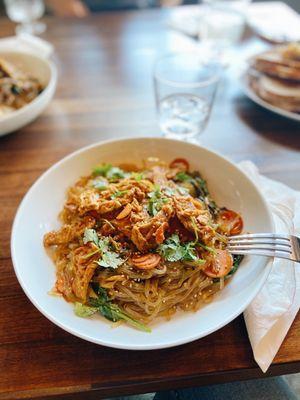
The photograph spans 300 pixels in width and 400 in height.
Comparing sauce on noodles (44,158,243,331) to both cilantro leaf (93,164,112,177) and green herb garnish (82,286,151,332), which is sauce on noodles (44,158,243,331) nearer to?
green herb garnish (82,286,151,332)

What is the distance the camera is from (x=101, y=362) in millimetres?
1143

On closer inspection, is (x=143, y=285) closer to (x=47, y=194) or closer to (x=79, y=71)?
(x=47, y=194)

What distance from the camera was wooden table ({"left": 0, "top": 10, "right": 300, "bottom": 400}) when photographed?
1.12 meters

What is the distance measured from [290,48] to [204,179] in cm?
133

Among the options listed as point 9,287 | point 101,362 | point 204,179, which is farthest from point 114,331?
point 204,179

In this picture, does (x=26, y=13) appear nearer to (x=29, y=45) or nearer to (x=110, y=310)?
(x=29, y=45)

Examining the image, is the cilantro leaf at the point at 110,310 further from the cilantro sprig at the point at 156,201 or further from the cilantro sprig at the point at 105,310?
the cilantro sprig at the point at 156,201

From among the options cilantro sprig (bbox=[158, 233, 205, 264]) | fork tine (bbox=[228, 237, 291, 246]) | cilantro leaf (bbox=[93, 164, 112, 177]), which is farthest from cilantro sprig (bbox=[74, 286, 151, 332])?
cilantro leaf (bbox=[93, 164, 112, 177])

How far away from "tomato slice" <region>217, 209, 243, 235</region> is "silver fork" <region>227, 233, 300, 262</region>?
128 mm

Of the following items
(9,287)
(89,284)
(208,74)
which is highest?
(208,74)

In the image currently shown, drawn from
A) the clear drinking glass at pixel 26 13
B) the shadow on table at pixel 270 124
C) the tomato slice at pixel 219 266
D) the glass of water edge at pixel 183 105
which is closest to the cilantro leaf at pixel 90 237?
the tomato slice at pixel 219 266

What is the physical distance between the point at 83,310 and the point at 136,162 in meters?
0.82

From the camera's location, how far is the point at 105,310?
1.21m

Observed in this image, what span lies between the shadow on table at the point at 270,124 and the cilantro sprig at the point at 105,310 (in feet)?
4.60
